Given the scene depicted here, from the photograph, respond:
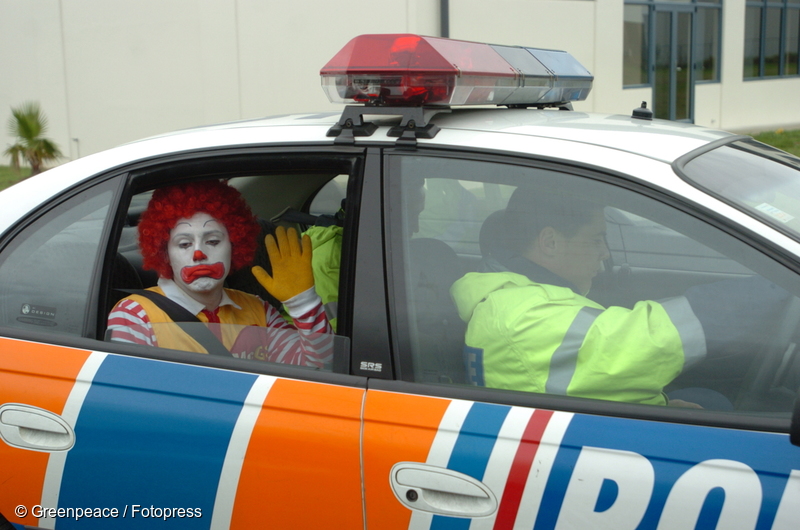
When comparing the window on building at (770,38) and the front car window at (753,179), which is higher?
the window on building at (770,38)

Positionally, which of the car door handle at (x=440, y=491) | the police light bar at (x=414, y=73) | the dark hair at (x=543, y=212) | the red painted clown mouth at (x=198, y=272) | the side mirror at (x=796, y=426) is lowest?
the car door handle at (x=440, y=491)

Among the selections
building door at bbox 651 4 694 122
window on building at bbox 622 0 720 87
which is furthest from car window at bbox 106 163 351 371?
building door at bbox 651 4 694 122

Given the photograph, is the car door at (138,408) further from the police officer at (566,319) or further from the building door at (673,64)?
the building door at (673,64)

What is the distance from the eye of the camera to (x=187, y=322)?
209 centimetres

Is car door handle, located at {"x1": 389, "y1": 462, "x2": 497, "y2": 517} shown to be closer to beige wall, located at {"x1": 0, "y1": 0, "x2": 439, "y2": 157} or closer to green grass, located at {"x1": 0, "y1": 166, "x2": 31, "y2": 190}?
beige wall, located at {"x1": 0, "y1": 0, "x2": 439, "y2": 157}

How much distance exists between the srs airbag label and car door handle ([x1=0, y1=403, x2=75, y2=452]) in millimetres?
244

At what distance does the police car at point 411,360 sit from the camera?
1496mm

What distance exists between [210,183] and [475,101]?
930 millimetres

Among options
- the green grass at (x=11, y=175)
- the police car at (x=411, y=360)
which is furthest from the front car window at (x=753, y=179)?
the green grass at (x=11, y=175)

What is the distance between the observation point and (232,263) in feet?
8.00

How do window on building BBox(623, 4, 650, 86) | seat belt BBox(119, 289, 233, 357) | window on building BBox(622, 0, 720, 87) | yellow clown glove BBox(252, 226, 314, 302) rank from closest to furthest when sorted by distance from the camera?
seat belt BBox(119, 289, 233, 357), yellow clown glove BBox(252, 226, 314, 302), window on building BBox(623, 4, 650, 86), window on building BBox(622, 0, 720, 87)

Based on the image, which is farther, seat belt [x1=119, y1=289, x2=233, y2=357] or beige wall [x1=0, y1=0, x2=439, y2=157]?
beige wall [x1=0, y1=0, x2=439, y2=157]

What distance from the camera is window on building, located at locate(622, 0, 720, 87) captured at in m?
14.1

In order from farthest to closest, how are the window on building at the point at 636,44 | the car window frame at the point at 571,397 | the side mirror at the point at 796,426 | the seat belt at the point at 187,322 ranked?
the window on building at the point at 636,44
the seat belt at the point at 187,322
the car window frame at the point at 571,397
the side mirror at the point at 796,426
